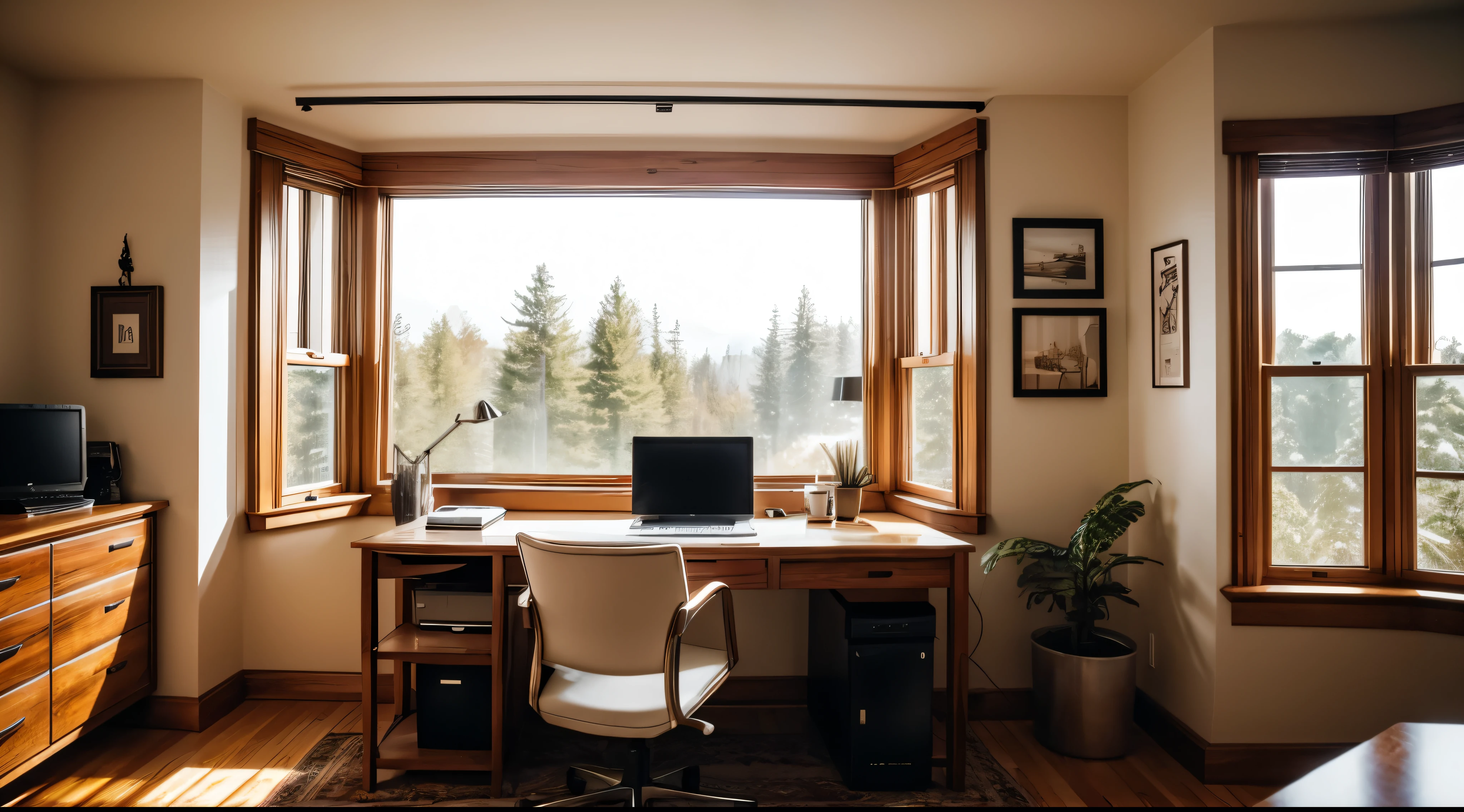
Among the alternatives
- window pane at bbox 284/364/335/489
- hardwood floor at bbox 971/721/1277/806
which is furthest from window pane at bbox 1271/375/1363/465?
window pane at bbox 284/364/335/489

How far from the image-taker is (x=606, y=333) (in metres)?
3.26

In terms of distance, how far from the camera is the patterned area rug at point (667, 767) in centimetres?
226

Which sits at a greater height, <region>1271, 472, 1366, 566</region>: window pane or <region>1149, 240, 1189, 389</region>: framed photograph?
<region>1149, 240, 1189, 389</region>: framed photograph

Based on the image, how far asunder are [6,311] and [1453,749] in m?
4.53

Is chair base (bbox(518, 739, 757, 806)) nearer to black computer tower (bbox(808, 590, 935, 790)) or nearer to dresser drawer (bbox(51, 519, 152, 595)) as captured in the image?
black computer tower (bbox(808, 590, 935, 790))

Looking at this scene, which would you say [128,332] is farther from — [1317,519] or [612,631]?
[1317,519]

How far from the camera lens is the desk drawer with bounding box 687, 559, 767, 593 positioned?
238 cm

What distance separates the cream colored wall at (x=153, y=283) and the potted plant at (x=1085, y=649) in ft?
10.5

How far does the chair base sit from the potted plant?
123cm

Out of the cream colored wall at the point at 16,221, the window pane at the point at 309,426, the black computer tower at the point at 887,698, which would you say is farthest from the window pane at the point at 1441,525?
the cream colored wall at the point at 16,221

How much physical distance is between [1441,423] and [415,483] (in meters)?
3.85

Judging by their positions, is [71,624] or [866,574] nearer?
[71,624]

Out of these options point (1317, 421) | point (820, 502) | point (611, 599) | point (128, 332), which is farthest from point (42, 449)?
point (1317, 421)

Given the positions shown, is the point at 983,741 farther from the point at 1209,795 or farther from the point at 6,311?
the point at 6,311
